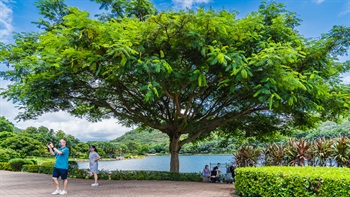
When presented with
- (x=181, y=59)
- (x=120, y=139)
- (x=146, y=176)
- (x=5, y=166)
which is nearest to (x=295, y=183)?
(x=181, y=59)

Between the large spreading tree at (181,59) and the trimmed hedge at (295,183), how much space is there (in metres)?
2.42

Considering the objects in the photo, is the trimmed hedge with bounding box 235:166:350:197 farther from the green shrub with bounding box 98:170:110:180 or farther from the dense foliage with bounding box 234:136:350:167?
the dense foliage with bounding box 234:136:350:167

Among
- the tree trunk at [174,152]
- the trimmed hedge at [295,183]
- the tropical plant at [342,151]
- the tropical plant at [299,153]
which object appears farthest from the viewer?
the tree trunk at [174,152]

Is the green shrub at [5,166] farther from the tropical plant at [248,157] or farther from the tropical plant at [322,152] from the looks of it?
the tropical plant at [322,152]

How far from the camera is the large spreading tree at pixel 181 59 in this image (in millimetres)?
9328

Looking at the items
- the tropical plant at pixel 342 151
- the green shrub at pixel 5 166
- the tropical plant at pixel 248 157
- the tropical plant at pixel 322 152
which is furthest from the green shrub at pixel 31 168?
the tropical plant at pixel 342 151

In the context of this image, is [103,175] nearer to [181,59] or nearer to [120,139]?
[181,59]

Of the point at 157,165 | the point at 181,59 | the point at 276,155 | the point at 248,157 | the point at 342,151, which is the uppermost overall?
the point at 181,59

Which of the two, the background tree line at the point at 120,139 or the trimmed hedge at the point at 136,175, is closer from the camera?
the trimmed hedge at the point at 136,175

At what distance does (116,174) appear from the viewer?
50.1 ft

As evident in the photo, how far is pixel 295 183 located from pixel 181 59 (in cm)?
606

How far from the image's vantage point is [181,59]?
457 inches

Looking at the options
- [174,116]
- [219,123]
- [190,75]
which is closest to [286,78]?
[190,75]

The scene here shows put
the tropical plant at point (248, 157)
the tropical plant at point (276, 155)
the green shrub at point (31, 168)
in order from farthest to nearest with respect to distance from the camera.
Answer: the green shrub at point (31, 168), the tropical plant at point (248, 157), the tropical plant at point (276, 155)
